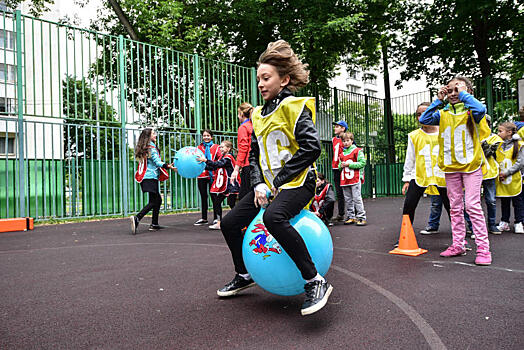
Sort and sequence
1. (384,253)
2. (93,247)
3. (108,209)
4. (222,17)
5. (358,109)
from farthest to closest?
1. (358,109)
2. (222,17)
3. (108,209)
4. (93,247)
5. (384,253)

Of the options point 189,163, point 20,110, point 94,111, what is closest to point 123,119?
point 94,111

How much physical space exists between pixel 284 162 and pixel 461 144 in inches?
102

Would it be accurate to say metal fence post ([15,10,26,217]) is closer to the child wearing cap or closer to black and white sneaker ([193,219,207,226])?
black and white sneaker ([193,219,207,226])

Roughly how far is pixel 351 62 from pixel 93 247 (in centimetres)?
1879

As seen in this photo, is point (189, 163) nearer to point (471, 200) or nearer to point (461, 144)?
point (461, 144)

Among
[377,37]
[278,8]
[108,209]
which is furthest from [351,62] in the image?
[108,209]

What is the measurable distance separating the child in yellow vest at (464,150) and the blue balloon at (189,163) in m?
4.55

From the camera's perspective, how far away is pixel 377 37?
1878 centimetres

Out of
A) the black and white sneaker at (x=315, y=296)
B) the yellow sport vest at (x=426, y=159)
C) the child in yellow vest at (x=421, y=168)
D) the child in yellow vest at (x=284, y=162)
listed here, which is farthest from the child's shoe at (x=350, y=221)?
the black and white sneaker at (x=315, y=296)

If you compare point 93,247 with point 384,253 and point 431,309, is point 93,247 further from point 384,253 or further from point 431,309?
point 431,309

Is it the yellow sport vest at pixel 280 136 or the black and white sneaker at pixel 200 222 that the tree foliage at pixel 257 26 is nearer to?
the black and white sneaker at pixel 200 222

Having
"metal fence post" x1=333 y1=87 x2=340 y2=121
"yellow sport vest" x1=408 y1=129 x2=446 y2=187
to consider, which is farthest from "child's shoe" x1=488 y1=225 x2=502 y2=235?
"metal fence post" x1=333 y1=87 x2=340 y2=121

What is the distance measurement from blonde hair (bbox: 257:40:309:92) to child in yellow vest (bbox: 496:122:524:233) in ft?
17.8

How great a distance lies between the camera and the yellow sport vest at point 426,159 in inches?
232
